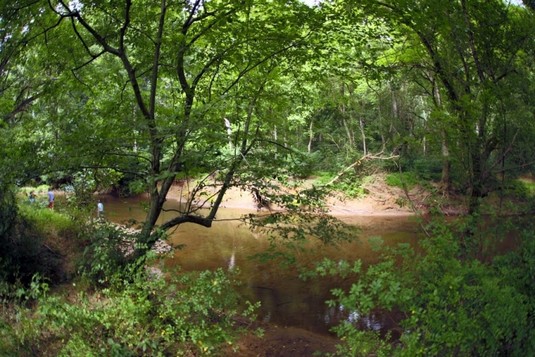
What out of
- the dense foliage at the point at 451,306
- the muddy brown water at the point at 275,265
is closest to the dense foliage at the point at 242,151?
the dense foliage at the point at 451,306

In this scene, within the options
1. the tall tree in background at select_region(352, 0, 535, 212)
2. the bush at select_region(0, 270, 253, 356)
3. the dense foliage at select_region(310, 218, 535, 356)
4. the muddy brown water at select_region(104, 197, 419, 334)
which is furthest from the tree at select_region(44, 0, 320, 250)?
the dense foliage at select_region(310, 218, 535, 356)

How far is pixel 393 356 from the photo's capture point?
3.07 m

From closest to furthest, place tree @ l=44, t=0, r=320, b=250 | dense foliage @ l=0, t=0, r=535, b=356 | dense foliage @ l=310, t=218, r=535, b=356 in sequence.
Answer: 1. dense foliage @ l=310, t=218, r=535, b=356
2. dense foliage @ l=0, t=0, r=535, b=356
3. tree @ l=44, t=0, r=320, b=250

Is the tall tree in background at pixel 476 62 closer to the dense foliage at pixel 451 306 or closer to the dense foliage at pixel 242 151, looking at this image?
the dense foliage at pixel 242 151

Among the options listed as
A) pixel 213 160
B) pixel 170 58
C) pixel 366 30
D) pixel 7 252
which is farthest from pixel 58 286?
pixel 366 30

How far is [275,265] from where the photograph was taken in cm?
1275

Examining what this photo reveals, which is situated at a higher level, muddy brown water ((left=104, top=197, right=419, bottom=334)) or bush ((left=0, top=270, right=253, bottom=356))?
bush ((left=0, top=270, right=253, bottom=356))

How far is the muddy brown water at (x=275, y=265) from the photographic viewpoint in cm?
909

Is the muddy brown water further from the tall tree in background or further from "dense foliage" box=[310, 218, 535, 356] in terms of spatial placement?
"dense foliage" box=[310, 218, 535, 356]

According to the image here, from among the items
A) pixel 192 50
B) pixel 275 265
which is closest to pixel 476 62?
pixel 192 50

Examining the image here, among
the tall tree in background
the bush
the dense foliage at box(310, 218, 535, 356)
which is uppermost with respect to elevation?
the tall tree in background

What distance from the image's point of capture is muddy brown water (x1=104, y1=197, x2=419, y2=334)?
9094mm

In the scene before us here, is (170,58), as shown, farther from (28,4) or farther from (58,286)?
(58,286)

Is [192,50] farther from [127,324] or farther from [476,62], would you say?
[127,324]
